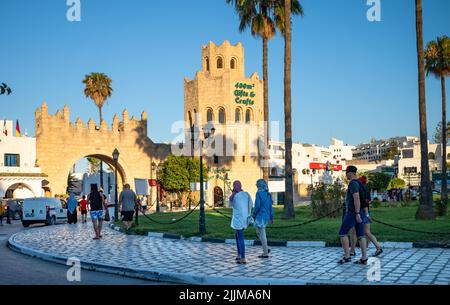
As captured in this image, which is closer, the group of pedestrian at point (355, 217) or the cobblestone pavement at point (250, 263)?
the cobblestone pavement at point (250, 263)

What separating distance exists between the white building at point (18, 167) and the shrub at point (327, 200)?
94.5ft

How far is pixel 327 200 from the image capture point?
22.0 metres

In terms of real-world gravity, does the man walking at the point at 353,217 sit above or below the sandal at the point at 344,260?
above

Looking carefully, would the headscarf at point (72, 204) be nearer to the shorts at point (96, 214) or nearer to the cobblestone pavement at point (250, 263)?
the shorts at point (96, 214)

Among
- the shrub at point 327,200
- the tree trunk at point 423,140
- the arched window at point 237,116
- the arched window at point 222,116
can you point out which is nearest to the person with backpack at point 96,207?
the shrub at point 327,200

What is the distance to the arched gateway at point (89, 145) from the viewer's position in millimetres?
45875

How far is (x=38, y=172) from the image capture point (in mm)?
44188

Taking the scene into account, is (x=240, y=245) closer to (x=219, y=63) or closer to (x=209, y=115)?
(x=209, y=115)

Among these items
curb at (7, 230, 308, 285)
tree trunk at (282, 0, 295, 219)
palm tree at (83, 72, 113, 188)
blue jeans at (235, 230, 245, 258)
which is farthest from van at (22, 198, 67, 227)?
palm tree at (83, 72, 113, 188)

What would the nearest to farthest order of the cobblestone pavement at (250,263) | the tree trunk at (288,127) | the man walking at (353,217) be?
the cobblestone pavement at (250,263)
the man walking at (353,217)
the tree trunk at (288,127)

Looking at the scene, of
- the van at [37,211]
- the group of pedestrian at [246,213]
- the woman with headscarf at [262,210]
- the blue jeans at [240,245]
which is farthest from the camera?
the van at [37,211]
